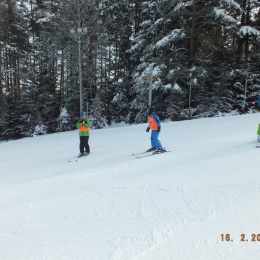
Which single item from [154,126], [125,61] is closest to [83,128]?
[154,126]

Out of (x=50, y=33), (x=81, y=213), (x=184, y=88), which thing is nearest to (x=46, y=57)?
(x=50, y=33)

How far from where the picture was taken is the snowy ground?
275 centimetres

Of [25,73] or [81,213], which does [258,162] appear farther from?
[25,73]

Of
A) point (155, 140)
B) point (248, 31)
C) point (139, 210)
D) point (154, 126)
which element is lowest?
point (139, 210)

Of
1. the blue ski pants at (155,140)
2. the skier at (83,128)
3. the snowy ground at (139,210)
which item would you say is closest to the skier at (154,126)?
the blue ski pants at (155,140)

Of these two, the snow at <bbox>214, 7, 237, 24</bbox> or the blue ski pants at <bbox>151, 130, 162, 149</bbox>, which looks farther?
the snow at <bbox>214, 7, 237, 24</bbox>

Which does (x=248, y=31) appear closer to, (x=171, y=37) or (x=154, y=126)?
(x=171, y=37)

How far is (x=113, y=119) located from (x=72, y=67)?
6084 millimetres

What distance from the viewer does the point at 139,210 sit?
143 inches

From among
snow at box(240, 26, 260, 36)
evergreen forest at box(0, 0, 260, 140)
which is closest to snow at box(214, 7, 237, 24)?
evergreen forest at box(0, 0, 260, 140)

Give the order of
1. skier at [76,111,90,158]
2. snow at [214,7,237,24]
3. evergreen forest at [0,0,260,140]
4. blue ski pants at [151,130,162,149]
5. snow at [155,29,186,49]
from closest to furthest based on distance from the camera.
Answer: blue ski pants at [151,130,162,149] → skier at [76,111,90,158] → snow at [214,7,237,24] → snow at [155,29,186,49] → evergreen forest at [0,0,260,140]

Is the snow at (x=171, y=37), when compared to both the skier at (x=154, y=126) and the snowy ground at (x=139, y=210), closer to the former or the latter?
the skier at (x=154, y=126)

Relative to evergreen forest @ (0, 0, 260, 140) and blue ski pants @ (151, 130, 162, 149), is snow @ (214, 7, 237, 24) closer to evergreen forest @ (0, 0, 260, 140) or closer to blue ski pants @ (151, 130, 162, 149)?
evergreen forest @ (0, 0, 260, 140)

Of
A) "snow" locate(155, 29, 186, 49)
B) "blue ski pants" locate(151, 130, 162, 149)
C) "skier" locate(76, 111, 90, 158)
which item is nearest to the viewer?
"blue ski pants" locate(151, 130, 162, 149)
